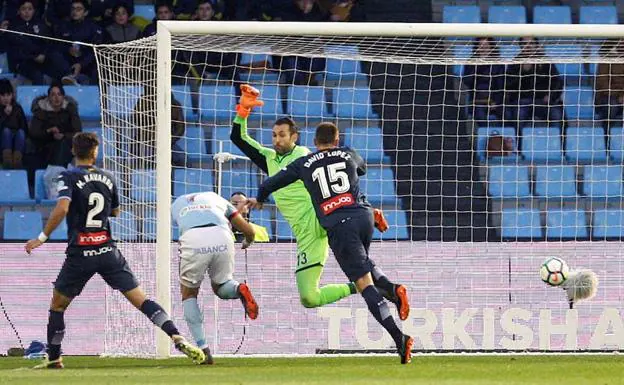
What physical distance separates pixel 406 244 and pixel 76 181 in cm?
417

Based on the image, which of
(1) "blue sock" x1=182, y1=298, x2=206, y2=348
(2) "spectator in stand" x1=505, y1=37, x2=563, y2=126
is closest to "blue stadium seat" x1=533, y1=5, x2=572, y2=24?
(2) "spectator in stand" x1=505, y1=37, x2=563, y2=126

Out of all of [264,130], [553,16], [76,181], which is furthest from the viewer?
[553,16]

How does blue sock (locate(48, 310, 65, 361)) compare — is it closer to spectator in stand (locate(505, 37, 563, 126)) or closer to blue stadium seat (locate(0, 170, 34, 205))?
blue stadium seat (locate(0, 170, 34, 205))

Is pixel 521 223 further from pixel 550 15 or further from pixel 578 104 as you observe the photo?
pixel 550 15

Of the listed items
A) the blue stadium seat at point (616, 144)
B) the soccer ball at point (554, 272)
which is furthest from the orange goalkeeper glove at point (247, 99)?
the blue stadium seat at point (616, 144)

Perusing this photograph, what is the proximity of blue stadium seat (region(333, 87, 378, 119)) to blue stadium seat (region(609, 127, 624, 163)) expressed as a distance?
2.62 m

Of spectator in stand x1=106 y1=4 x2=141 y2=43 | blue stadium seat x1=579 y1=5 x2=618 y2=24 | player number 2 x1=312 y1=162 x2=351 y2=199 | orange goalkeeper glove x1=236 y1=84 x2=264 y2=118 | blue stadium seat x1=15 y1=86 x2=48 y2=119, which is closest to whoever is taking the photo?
player number 2 x1=312 y1=162 x2=351 y2=199

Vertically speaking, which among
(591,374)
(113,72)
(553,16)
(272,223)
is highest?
(553,16)

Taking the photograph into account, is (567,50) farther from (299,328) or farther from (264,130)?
(299,328)

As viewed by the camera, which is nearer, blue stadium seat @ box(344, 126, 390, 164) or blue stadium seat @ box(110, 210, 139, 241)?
blue stadium seat @ box(110, 210, 139, 241)

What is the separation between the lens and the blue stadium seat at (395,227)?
642 inches

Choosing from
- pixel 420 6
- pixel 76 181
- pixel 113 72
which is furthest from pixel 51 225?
pixel 420 6

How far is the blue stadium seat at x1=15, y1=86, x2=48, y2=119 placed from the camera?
19000 mm

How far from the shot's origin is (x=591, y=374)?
417 inches
